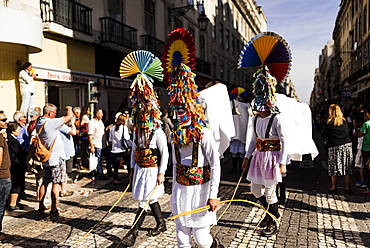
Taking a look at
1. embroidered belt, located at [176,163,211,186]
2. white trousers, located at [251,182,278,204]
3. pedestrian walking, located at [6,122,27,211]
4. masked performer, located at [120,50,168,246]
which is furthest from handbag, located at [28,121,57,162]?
white trousers, located at [251,182,278,204]

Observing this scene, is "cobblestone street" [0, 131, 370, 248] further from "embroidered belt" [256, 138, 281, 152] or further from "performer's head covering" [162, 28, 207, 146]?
"performer's head covering" [162, 28, 207, 146]

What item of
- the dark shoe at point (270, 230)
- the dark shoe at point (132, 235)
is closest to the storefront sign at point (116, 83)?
the dark shoe at point (132, 235)

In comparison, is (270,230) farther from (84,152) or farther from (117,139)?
(84,152)

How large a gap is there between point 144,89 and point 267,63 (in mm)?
1956

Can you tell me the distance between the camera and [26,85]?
392 inches

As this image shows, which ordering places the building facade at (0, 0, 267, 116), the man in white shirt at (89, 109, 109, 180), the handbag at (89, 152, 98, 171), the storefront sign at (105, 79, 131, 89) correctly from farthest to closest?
the storefront sign at (105, 79, 131, 89)
the building facade at (0, 0, 267, 116)
the man in white shirt at (89, 109, 109, 180)
the handbag at (89, 152, 98, 171)

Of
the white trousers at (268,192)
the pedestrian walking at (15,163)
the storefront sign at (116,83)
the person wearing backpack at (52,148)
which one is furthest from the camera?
the storefront sign at (116,83)

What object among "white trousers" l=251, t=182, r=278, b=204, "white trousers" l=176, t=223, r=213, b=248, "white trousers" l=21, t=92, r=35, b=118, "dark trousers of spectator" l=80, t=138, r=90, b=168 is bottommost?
"white trousers" l=176, t=223, r=213, b=248

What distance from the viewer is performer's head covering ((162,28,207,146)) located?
3.29 metres

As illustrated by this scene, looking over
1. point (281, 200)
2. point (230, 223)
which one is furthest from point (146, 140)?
point (281, 200)

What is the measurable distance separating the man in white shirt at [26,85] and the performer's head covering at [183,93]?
7.70 m

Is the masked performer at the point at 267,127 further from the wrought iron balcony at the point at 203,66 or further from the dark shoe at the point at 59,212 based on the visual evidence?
the wrought iron balcony at the point at 203,66

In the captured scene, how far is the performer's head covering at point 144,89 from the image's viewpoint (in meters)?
4.54

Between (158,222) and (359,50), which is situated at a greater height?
(359,50)
